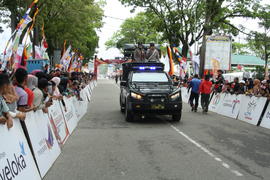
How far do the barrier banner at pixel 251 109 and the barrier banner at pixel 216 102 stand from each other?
8.58ft

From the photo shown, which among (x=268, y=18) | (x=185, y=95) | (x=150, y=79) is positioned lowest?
(x=185, y=95)

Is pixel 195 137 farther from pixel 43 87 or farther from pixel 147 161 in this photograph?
pixel 43 87

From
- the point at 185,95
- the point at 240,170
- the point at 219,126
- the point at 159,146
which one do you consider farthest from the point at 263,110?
the point at 185,95

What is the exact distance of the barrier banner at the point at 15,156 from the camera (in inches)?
162

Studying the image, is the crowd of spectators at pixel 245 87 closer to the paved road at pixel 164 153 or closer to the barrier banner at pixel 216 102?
the barrier banner at pixel 216 102

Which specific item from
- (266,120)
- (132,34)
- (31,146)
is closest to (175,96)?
(266,120)

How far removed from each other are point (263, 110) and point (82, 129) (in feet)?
21.2

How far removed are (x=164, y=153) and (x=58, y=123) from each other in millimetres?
2594

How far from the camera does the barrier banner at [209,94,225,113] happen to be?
16.5m

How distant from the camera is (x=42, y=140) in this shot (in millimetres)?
6027

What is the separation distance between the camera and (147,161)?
6.57 m

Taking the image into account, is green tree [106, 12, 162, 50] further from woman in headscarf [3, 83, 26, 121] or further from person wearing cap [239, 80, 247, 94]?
woman in headscarf [3, 83, 26, 121]

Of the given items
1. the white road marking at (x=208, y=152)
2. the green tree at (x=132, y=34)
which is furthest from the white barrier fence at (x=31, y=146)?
the green tree at (x=132, y=34)

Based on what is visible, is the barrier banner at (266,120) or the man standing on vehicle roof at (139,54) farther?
the man standing on vehicle roof at (139,54)
